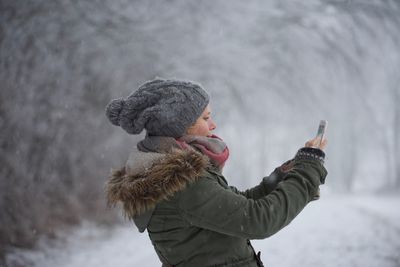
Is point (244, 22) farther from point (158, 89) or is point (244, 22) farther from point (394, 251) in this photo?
point (158, 89)

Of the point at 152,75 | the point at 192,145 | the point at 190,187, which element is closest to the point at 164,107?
the point at 192,145

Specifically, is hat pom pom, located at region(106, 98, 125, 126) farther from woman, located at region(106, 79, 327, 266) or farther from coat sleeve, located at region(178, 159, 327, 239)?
coat sleeve, located at region(178, 159, 327, 239)

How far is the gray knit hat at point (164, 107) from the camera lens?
5.68ft

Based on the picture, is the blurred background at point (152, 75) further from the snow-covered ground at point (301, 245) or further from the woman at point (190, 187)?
the woman at point (190, 187)

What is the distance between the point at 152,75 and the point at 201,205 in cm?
734

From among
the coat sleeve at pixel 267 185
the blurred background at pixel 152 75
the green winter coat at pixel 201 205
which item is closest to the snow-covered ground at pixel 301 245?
the blurred background at pixel 152 75

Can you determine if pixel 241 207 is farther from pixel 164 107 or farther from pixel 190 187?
pixel 164 107

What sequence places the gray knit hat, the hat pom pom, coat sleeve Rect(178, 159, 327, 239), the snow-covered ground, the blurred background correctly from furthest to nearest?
the blurred background → the snow-covered ground → the hat pom pom → the gray knit hat → coat sleeve Rect(178, 159, 327, 239)

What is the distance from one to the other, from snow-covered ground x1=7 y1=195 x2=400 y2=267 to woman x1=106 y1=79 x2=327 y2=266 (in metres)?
4.67

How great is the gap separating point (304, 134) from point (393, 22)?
5423 millimetres

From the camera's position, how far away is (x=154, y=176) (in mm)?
1691

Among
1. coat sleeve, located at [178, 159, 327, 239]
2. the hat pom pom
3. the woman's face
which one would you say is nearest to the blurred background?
the hat pom pom

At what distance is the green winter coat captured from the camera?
5.31 ft

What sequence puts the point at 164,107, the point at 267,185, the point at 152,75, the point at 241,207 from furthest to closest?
the point at 152,75, the point at 267,185, the point at 164,107, the point at 241,207
